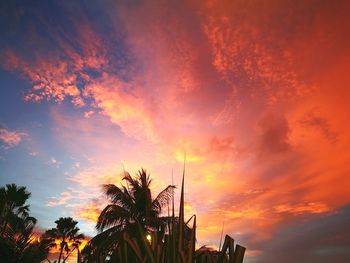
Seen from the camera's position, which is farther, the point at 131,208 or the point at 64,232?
Answer: the point at 64,232

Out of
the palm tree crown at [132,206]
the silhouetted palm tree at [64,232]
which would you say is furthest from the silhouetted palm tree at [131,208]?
the silhouetted palm tree at [64,232]

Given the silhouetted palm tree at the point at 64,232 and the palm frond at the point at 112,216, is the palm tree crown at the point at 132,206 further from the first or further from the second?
the silhouetted palm tree at the point at 64,232

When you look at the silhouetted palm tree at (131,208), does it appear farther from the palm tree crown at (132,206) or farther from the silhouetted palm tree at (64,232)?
the silhouetted palm tree at (64,232)

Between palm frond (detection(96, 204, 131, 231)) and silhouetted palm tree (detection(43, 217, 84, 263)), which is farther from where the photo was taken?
silhouetted palm tree (detection(43, 217, 84, 263))

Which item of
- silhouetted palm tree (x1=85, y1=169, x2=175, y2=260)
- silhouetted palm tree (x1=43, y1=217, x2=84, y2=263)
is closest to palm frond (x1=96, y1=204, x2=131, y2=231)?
silhouetted palm tree (x1=85, y1=169, x2=175, y2=260)

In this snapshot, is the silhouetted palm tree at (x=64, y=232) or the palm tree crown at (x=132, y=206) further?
the silhouetted palm tree at (x=64, y=232)

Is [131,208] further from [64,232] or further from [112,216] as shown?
[64,232]

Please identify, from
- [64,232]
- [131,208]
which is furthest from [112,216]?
[64,232]

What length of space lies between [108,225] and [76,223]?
21.3 meters

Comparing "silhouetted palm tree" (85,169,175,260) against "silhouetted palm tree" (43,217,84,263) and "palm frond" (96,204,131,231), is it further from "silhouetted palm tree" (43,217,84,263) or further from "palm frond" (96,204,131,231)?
"silhouetted palm tree" (43,217,84,263)

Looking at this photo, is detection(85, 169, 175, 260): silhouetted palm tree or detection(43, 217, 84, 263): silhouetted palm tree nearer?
detection(85, 169, 175, 260): silhouetted palm tree

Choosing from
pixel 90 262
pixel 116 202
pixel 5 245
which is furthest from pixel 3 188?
pixel 90 262

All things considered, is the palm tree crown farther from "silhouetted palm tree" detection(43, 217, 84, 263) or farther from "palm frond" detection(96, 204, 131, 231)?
"silhouetted palm tree" detection(43, 217, 84, 263)

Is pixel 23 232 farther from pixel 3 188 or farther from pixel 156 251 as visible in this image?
pixel 3 188
